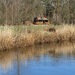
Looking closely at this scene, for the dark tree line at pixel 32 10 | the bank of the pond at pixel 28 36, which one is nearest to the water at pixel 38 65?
the bank of the pond at pixel 28 36

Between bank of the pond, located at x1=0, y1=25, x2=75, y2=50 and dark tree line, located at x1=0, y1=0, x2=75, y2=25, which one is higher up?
dark tree line, located at x1=0, y1=0, x2=75, y2=25

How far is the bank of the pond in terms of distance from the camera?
19.0 meters

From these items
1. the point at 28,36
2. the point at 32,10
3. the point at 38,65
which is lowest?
the point at 38,65

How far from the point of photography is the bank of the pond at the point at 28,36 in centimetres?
1897

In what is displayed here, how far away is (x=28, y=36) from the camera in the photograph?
2136 cm

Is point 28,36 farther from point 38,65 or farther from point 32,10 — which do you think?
point 32,10

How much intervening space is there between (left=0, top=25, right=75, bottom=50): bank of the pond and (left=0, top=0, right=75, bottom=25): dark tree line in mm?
9865

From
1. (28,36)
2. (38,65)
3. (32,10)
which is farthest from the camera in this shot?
(32,10)

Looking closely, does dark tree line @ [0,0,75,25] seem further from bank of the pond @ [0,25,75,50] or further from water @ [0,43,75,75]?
water @ [0,43,75,75]

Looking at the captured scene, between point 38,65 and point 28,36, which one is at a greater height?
point 28,36

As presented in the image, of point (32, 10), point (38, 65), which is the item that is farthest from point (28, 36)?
point (32, 10)

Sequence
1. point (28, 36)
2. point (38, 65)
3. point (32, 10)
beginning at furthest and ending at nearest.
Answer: point (32, 10)
point (28, 36)
point (38, 65)

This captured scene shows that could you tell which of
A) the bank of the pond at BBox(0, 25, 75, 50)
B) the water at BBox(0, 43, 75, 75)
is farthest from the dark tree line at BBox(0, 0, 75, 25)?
the water at BBox(0, 43, 75, 75)

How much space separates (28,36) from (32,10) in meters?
35.5
